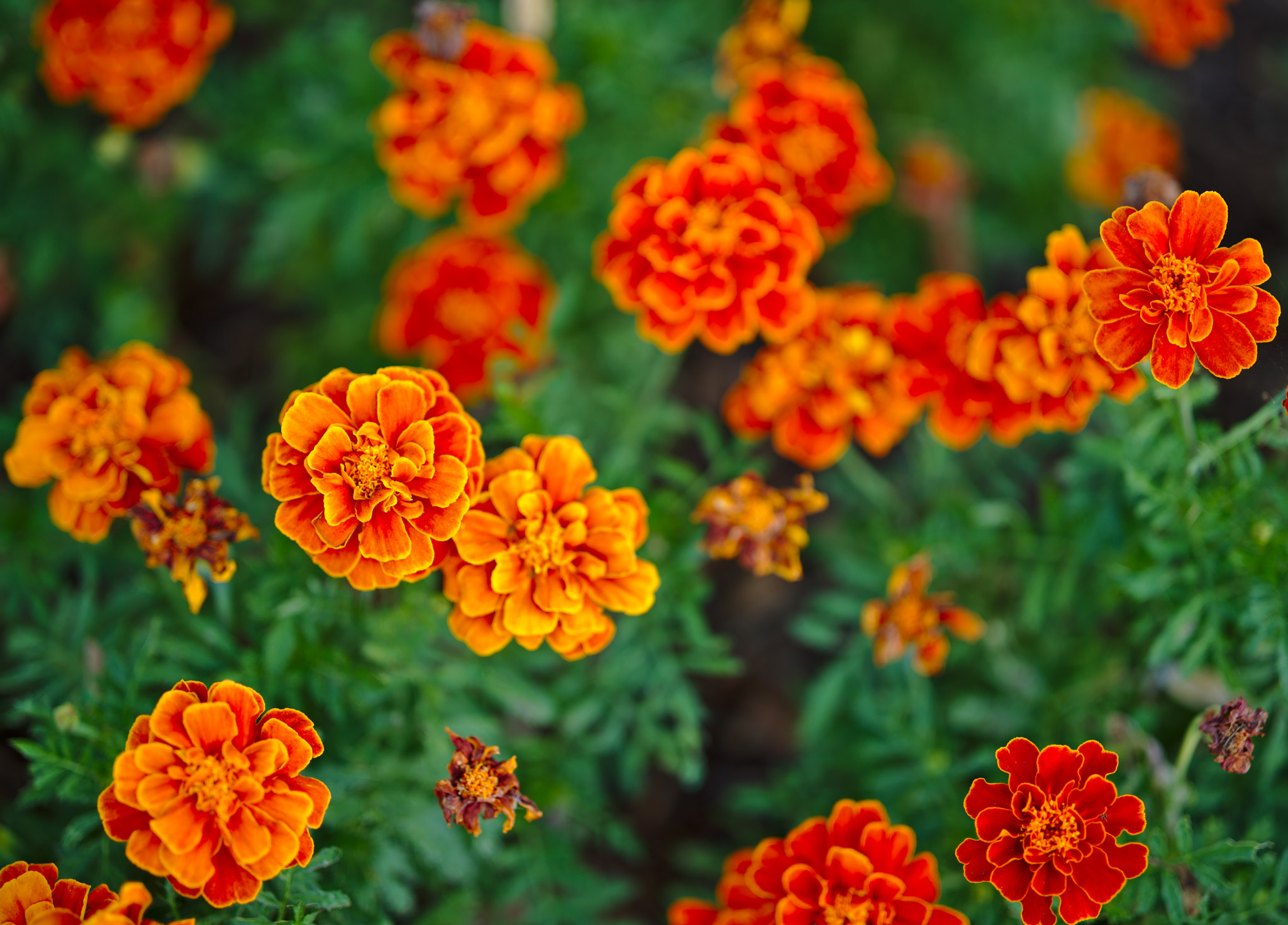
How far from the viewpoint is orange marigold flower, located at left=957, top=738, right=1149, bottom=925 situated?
1.63 meters

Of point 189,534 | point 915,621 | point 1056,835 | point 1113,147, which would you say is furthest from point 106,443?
point 1113,147

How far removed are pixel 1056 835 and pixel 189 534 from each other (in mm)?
1783

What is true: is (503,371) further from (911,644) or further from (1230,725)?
(1230,725)

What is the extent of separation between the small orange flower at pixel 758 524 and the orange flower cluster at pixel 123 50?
223cm

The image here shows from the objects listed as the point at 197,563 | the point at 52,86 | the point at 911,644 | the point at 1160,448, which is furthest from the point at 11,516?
the point at 1160,448

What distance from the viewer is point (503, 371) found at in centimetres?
227

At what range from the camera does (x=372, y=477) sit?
1625 mm

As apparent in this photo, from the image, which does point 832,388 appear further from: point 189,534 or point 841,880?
point 189,534

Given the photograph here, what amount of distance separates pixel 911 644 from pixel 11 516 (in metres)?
2.51

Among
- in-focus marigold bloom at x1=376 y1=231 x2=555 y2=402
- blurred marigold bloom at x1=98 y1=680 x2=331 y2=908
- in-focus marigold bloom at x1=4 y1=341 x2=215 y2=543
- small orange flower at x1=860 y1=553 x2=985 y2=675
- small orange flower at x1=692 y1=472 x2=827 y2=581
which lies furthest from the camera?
in-focus marigold bloom at x1=376 y1=231 x2=555 y2=402

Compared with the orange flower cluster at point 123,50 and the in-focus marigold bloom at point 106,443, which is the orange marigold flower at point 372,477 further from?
the orange flower cluster at point 123,50

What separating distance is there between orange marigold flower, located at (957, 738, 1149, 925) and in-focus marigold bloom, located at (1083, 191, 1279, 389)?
749 millimetres

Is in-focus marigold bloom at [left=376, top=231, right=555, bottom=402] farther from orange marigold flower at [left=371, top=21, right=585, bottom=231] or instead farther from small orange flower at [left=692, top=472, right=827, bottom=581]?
small orange flower at [left=692, top=472, right=827, bottom=581]

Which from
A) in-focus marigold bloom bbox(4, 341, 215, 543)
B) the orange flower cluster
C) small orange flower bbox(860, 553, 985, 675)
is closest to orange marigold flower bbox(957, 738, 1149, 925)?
small orange flower bbox(860, 553, 985, 675)
